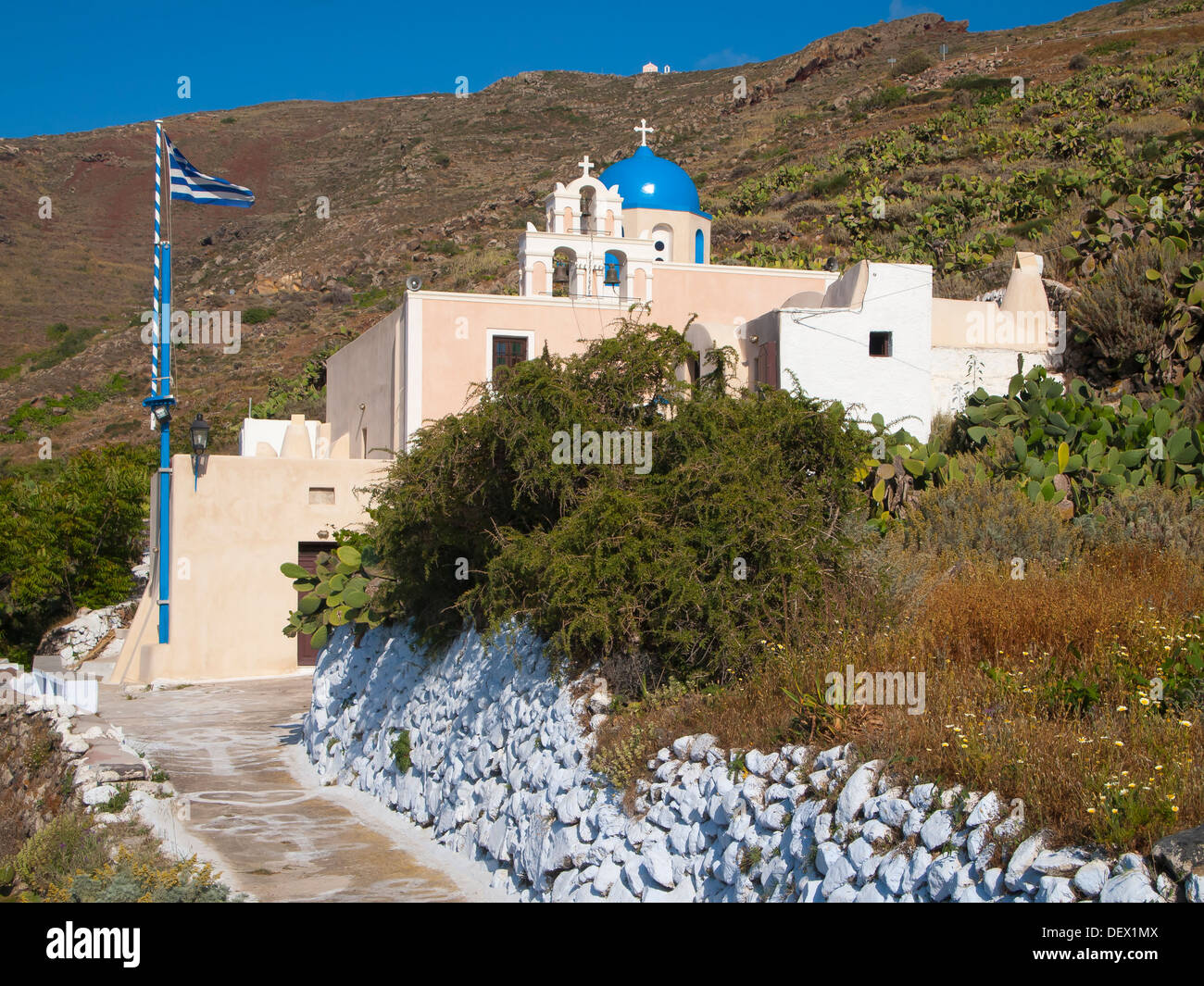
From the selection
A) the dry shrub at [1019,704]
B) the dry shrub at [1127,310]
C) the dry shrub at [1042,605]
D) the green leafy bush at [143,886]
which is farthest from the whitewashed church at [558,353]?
the green leafy bush at [143,886]

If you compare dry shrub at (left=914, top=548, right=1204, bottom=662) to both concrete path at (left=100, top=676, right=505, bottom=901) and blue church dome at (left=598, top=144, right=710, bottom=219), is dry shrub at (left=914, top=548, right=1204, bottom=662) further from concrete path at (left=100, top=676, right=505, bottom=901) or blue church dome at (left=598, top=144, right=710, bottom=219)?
blue church dome at (left=598, top=144, right=710, bottom=219)

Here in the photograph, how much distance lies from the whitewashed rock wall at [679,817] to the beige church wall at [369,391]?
1131cm

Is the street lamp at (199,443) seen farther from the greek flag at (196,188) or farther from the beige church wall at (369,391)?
the greek flag at (196,188)

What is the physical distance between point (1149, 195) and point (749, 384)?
11.3m

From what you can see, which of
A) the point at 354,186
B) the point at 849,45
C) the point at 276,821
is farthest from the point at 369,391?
the point at 849,45

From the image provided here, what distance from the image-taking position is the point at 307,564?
20922 millimetres

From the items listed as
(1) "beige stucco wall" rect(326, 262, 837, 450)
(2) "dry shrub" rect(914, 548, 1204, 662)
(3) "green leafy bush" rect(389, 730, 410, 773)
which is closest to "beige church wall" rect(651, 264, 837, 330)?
(1) "beige stucco wall" rect(326, 262, 837, 450)

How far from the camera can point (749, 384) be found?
15.6 meters

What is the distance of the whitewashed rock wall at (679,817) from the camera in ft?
16.1

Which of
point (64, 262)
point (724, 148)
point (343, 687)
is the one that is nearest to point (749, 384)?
point (343, 687)

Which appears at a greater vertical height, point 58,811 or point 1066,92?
point 1066,92

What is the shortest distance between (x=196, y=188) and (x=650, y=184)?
33.5ft

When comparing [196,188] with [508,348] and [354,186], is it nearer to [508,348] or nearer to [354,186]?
[508,348]

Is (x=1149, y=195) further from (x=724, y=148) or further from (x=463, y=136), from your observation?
(x=463, y=136)
